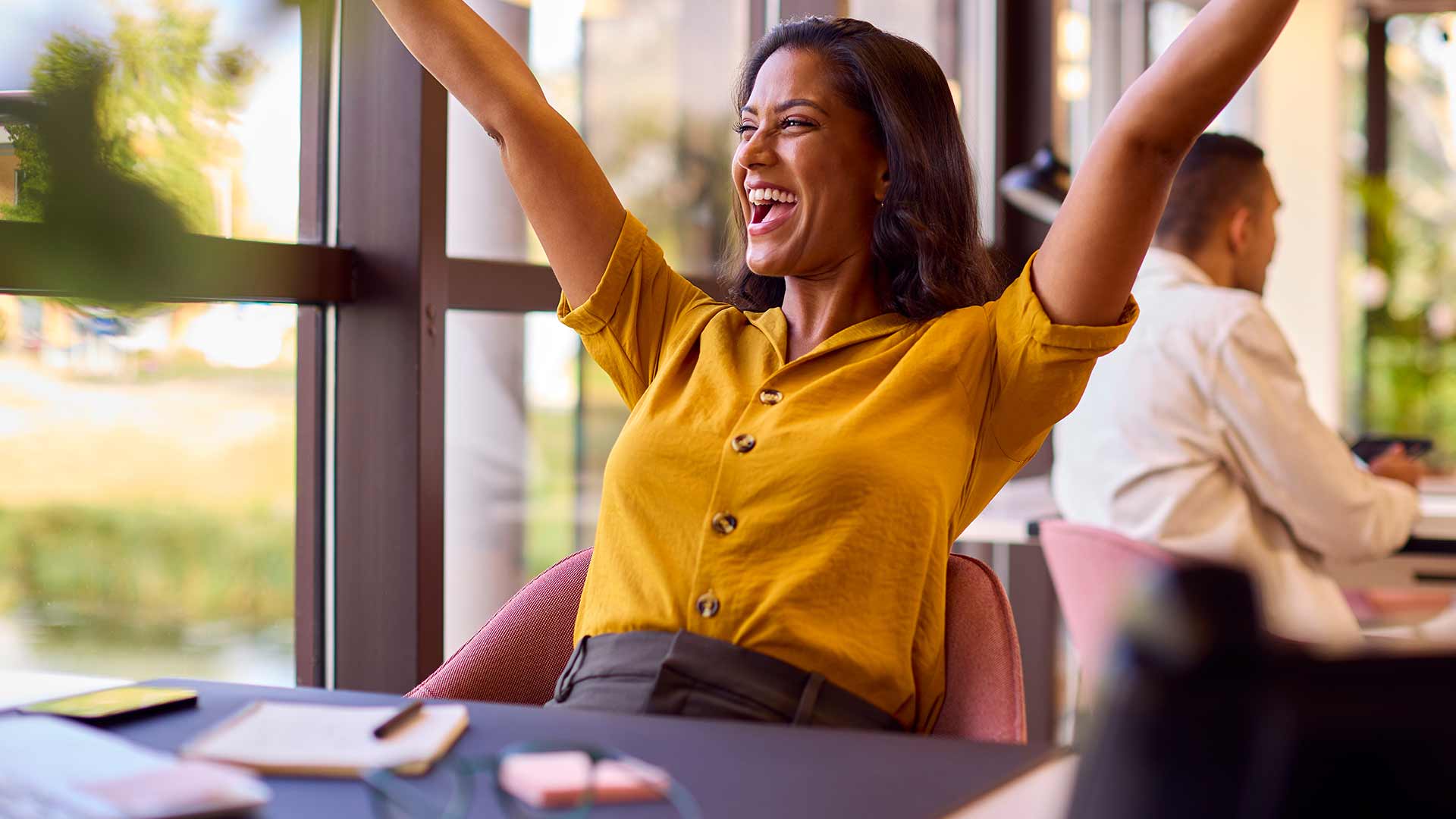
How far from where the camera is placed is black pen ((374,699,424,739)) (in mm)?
915

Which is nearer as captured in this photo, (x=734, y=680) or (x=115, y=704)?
(x=115, y=704)

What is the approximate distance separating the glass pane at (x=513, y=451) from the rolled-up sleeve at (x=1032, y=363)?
101 centimetres

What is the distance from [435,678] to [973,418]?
683 millimetres

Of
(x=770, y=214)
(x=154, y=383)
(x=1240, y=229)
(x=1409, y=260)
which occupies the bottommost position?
(x=154, y=383)

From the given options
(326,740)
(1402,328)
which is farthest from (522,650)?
(1402,328)

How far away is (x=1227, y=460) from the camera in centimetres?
241

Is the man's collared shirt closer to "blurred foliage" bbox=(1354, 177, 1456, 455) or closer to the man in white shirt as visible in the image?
the man in white shirt

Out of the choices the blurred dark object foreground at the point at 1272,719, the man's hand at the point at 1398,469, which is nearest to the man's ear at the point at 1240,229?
the man's hand at the point at 1398,469

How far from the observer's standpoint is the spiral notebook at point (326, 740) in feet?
2.79

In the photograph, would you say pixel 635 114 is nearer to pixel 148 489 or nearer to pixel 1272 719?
pixel 148 489

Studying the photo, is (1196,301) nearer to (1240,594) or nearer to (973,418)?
(973,418)

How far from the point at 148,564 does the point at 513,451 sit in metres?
0.81

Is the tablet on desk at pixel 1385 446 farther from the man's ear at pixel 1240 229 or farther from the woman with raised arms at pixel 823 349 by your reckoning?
the woman with raised arms at pixel 823 349

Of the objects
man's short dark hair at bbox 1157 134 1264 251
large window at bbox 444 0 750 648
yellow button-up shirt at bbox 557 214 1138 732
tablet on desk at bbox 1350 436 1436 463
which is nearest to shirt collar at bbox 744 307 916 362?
yellow button-up shirt at bbox 557 214 1138 732
